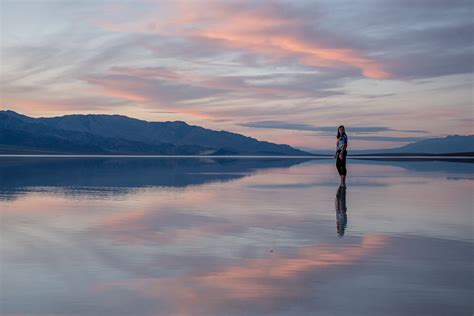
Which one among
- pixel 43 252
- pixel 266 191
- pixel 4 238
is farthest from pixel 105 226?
pixel 266 191

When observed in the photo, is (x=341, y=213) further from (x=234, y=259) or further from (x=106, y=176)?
(x=106, y=176)

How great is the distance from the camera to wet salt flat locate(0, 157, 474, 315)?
23.1 ft

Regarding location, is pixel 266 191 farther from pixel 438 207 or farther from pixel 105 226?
pixel 105 226

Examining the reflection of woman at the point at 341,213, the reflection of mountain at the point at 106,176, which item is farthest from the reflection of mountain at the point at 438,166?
the reflection of woman at the point at 341,213

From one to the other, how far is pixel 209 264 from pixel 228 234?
10.2 ft

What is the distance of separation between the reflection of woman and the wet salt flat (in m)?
0.06

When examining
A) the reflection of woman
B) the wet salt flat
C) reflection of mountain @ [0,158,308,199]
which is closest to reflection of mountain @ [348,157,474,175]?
reflection of mountain @ [0,158,308,199]

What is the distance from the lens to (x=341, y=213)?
53.2 feet

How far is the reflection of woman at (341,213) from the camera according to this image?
43.1ft

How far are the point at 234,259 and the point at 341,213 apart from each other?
7.23 m

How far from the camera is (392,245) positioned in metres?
11.1

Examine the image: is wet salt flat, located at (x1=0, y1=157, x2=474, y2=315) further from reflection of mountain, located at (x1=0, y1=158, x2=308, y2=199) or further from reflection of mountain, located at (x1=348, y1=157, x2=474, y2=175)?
reflection of mountain, located at (x1=348, y1=157, x2=474, y2=175)

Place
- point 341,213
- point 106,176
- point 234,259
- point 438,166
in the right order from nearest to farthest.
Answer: point 234,259 → point 341,213 → point 106,176 → point 438,166

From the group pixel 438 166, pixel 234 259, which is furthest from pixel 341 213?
pixel 438 166
